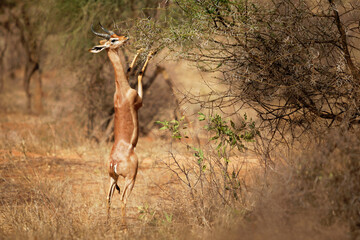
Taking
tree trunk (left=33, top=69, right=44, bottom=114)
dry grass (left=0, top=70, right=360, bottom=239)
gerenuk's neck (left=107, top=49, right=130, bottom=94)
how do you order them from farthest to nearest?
tree trunk (left=33, top=69, right=44, bottom=114) → gerenuk's neck (left=107, top=49, right=130, bottom=94) → dry grass (left=0, top=70, right=360, bottom=239)

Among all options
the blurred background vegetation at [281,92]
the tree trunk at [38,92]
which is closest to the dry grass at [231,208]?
the blurred background vegetation at [281,92]

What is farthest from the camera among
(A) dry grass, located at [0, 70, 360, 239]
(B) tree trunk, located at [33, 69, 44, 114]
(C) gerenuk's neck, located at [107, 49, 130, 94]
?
(B) tree trunk, located at [33, 69, 44, 114]

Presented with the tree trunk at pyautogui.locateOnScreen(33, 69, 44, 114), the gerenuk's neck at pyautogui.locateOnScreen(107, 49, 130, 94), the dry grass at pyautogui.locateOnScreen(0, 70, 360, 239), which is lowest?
the dry grass at pyautogui.locateOnScreen(0, 70, 360, 239)

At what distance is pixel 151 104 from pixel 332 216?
31.3ft

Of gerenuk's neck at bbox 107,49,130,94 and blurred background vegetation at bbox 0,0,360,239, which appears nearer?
blurred background vegetation at bbox 0,0,360,239

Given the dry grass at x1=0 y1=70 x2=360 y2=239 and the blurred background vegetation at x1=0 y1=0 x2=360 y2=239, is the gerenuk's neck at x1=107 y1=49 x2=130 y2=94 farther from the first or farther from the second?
the dry grass at x1=0 y1=70 x2=360 y2=239

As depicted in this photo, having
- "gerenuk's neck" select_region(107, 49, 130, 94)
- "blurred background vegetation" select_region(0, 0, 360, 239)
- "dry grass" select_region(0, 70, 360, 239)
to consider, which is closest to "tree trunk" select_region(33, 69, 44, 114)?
"dry grass" select_region(0, 70, 360, 239)

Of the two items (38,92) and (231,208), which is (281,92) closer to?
(231,208)

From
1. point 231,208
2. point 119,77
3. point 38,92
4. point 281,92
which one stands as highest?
point 38,92

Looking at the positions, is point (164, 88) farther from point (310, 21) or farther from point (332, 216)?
point (332, 216)

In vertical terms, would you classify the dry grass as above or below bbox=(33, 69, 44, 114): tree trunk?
below

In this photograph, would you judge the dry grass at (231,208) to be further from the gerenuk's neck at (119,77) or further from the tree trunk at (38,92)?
the tree trunk at (38,92)

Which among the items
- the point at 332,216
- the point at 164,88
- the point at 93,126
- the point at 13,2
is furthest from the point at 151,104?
the point at 332,216

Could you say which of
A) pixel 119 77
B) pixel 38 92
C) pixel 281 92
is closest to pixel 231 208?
pixel 281 92
